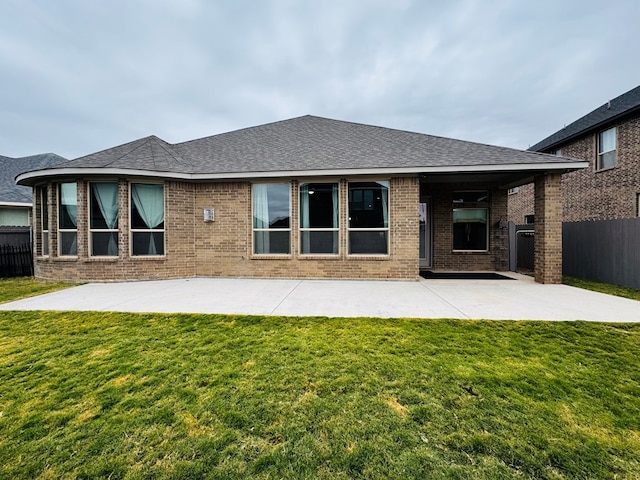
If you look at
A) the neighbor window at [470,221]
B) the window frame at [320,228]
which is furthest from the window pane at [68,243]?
the neighbor window at [470,221]

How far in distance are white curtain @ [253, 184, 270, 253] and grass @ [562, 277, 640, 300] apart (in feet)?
29.7

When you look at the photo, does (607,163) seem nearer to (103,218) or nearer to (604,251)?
(604,251)

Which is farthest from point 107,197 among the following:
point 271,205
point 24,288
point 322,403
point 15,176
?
point 15,176

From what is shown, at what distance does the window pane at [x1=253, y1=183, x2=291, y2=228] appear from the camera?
356 inches

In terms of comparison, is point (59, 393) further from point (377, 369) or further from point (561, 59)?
point (561, 59)

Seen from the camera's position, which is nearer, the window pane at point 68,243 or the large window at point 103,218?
the large window at point 103,218

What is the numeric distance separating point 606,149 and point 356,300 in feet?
50.3

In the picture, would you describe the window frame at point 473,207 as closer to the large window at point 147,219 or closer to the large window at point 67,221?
the large window at point 147,219

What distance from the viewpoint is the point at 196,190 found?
9.27 meters

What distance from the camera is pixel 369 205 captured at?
872 centimetres

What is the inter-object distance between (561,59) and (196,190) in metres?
25.6

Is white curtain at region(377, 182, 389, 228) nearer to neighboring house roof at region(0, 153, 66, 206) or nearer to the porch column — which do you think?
the porch column

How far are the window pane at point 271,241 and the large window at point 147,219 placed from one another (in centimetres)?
297

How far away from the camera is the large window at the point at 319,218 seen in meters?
8.86
